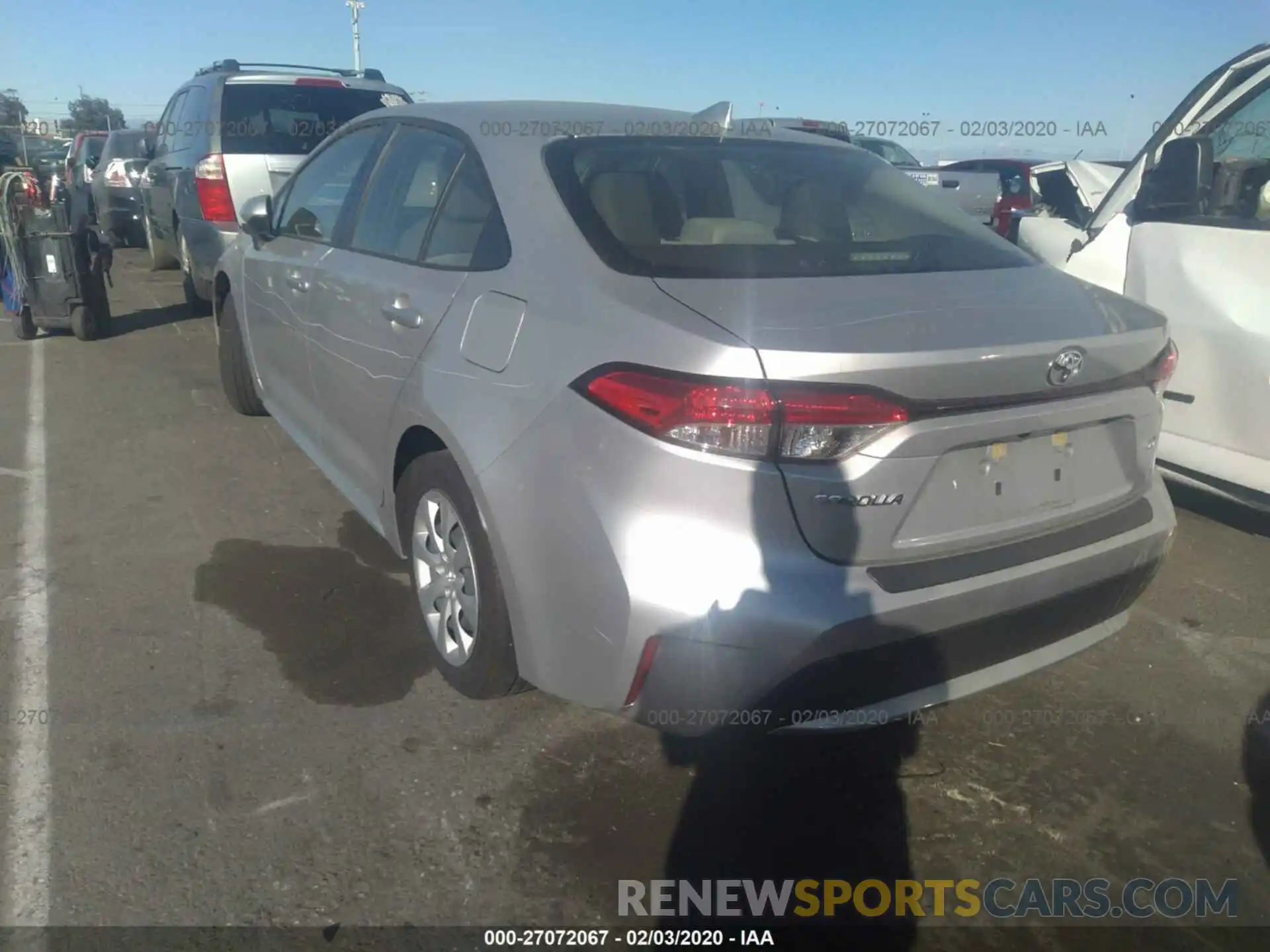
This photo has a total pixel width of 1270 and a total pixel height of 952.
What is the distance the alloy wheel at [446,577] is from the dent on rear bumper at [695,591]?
0.42 metres

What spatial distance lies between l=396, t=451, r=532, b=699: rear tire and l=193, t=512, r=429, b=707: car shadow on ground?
0.83ft

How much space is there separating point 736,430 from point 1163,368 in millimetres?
1317

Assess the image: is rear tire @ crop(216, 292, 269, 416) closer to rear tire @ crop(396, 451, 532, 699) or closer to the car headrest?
rear tire @ crop(396, 451, 532, 699)

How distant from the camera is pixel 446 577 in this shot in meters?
3.04

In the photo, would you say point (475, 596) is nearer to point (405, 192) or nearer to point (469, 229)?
point (469, 229)

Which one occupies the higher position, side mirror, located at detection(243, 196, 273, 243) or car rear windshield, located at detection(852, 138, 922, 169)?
car rear windshield, located at detection(852, 138, 922, 169)

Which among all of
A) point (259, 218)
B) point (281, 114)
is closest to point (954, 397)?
point (259, 218)

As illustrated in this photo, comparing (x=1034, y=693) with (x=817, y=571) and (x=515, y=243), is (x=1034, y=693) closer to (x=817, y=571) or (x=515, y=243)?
(x=817, y=571)

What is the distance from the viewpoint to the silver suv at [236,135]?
7.34m

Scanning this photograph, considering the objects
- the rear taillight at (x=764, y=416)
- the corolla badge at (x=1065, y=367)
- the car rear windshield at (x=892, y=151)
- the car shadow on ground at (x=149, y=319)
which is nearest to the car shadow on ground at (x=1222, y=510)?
the corolla badge at (x=1065, y=367)

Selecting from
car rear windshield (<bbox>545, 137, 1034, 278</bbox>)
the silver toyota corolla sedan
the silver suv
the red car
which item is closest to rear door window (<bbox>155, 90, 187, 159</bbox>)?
the silver suv

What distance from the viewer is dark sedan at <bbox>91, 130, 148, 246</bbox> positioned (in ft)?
40.8

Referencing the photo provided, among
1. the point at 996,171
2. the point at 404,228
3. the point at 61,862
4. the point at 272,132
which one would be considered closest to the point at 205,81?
the point at 272,132

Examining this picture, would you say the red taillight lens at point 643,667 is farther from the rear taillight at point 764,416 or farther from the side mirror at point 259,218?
the side mirror at point 259,218
